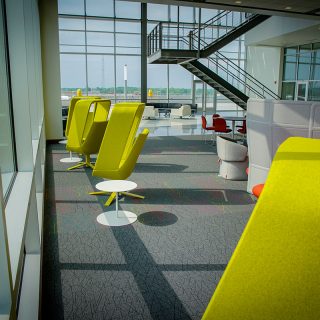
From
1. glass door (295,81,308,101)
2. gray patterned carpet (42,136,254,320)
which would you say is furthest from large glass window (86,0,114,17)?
gray patterned carpet (42,136,254,320)

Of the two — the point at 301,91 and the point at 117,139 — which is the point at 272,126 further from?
the point at 301,91

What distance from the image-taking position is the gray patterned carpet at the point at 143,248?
2.71 m

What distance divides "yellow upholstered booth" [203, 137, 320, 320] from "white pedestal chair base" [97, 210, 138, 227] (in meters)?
3.08

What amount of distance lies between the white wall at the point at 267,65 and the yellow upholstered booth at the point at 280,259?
60.2ft

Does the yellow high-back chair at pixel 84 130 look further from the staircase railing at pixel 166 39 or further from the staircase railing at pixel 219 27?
Answer: the staircase railing at pixel 219 27

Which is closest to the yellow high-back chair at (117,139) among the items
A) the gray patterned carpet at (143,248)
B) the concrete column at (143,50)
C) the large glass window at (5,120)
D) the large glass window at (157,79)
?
the gray patterned carpet at (143,248)

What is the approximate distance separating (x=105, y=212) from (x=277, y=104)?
2.77 metres

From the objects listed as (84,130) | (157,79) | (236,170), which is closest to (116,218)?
(236,170)

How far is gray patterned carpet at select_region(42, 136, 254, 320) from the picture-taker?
8.87ft

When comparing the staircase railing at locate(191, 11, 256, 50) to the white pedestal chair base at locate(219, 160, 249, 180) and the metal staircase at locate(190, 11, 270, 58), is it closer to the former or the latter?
the metal staircase at locate(190, 11, 270, 58)

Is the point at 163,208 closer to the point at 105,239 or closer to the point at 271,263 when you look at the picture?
the point at 105,239

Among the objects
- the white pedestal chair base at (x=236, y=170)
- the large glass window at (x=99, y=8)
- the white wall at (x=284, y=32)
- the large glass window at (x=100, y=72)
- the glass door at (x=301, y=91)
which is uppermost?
the large glass window at (x=99, y=8)

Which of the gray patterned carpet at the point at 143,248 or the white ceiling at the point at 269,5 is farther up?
the white ceiling at the point at 269,5

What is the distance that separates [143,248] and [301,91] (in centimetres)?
1549
